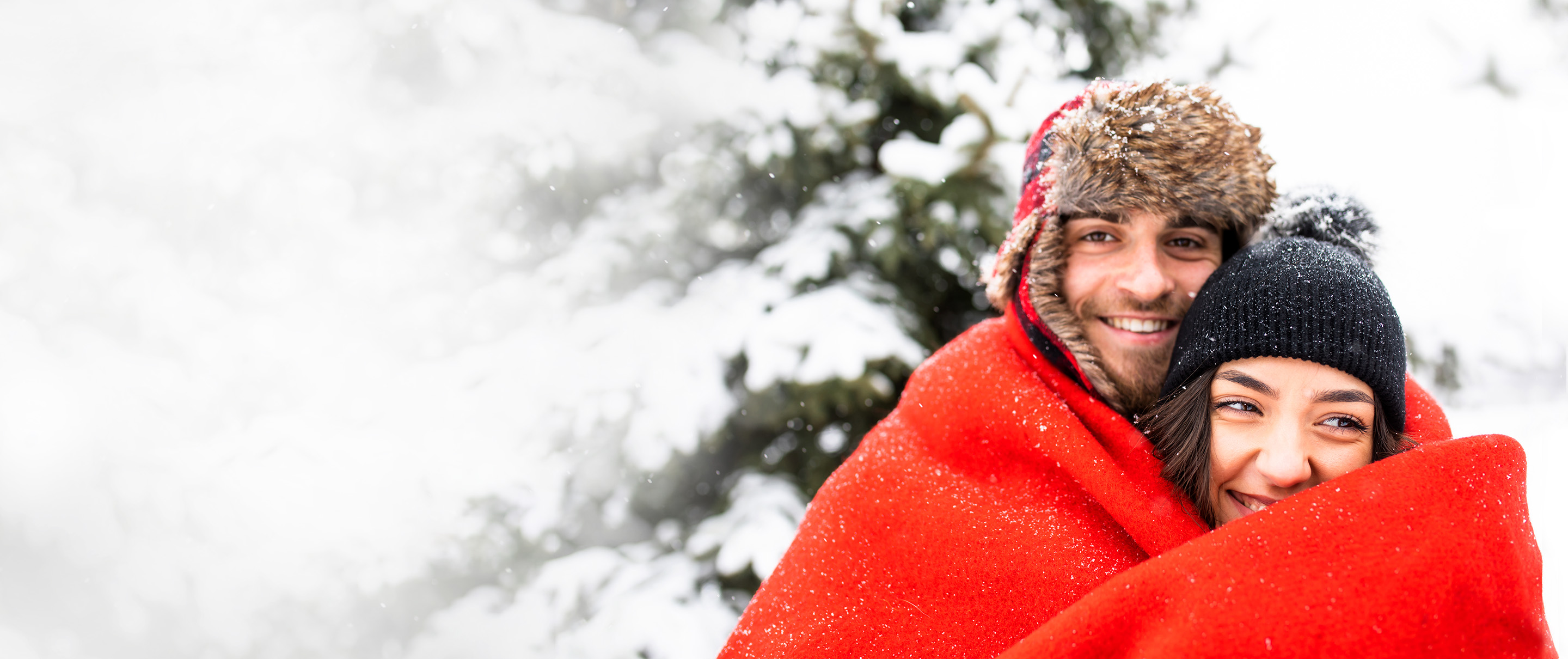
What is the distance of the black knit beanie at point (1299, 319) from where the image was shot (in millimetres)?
1383

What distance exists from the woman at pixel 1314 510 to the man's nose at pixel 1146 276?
145 mm

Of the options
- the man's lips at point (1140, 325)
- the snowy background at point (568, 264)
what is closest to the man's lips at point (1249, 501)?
the man's lips at point (1140, 325)

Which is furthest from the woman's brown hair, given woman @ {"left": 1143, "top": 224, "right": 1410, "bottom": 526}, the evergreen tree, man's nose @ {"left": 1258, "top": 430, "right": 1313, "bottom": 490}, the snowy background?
the evergreen tree

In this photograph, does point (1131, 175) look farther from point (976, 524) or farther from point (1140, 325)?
point (976, 524)

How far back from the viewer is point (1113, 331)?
1810 millimetres

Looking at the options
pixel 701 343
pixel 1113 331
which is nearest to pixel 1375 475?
pixel 1113 331

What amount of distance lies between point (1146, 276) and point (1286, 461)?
52cm

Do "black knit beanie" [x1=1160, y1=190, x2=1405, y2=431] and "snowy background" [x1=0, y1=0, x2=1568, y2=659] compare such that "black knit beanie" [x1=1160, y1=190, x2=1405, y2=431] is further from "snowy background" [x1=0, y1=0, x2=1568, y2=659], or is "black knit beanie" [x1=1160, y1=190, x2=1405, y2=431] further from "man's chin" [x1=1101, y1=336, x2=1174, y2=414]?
"snowy background" [x1=0, y1=0, x2=1568, y2=659]

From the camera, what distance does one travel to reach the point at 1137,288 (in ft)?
5.66

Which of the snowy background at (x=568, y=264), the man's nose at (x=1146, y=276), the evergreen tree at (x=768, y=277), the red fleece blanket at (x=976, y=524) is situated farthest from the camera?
the snowy background at (x=568, y=264)

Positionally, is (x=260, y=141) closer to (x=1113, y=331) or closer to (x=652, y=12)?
(x=652, y=12)

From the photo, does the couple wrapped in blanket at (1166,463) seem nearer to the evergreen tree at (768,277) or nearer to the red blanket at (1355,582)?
the red blanket at (1355,582)

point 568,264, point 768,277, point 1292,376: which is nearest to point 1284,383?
point 1292,376

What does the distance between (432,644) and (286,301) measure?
2.44m
